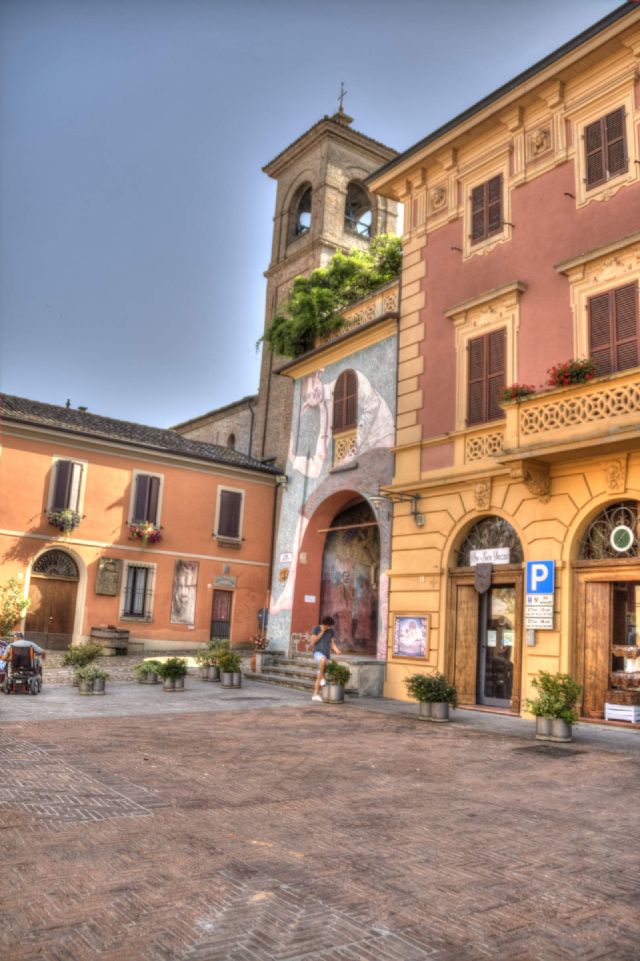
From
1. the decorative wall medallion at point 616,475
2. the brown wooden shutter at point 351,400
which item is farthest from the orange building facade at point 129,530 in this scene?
the decorative wall medallion at point 616,475

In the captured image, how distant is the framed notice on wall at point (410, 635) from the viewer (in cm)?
1569

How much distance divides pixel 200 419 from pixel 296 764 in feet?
111

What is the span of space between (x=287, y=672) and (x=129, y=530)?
9037mm

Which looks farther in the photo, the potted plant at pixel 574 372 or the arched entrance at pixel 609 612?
the potted plant at pixel 574 372

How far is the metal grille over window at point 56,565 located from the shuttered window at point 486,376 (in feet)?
47.5

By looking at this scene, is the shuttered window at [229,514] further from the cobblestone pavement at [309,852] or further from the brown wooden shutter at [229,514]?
the cobblestone pavement at [309,852]

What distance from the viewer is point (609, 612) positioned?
12.4 metres

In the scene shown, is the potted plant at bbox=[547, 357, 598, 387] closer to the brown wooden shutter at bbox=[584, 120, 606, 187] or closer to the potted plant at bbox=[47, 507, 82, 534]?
the brown wooden shutter at bbox=[584, 120, 606, 187]

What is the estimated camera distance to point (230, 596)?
2744cm

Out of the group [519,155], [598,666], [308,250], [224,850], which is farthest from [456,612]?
[308,250]

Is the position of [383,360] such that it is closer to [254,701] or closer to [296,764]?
[254,701]

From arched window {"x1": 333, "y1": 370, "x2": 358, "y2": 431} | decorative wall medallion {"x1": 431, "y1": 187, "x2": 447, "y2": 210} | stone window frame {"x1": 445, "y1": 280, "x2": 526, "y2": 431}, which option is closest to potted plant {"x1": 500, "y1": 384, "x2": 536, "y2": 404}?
stone window frame {"x1": 445, "y1": 280, "x2": 526, "y2": 431}

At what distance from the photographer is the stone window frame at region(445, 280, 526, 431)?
14734 mm

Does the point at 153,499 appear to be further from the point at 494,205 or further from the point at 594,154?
the point at 594,154
